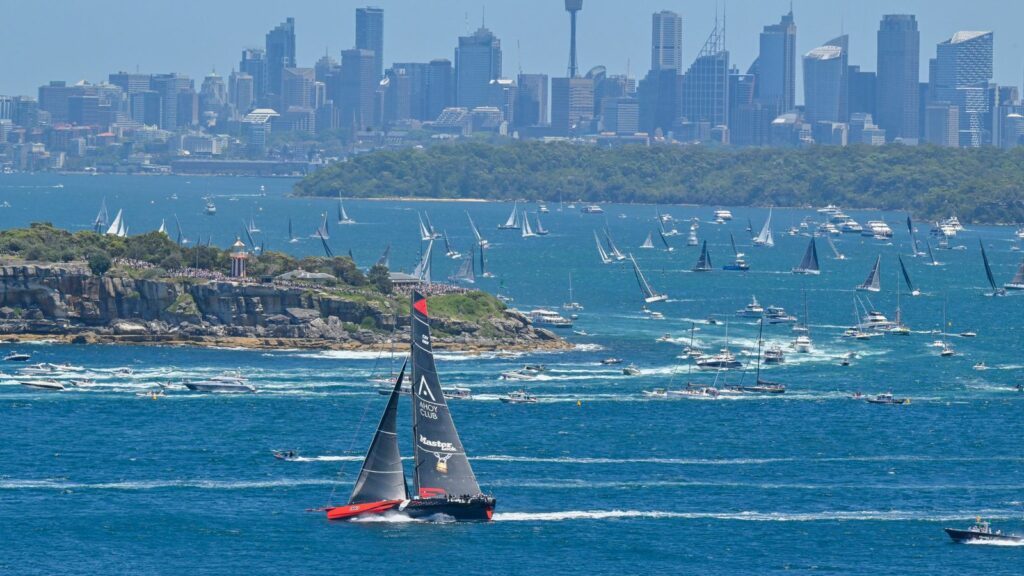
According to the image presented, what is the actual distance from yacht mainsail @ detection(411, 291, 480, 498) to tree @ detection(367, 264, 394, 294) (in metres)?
67.1

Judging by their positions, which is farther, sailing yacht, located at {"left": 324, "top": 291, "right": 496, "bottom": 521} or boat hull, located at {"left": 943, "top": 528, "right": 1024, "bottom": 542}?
sailing yacht, located at {"left": 324, "top": 291, "right": 496, "bottom": 521}

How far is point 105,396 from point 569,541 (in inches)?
1638

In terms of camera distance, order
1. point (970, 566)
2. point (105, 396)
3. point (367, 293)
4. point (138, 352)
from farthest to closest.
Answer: point (367, 293) < point (138, 352) < point (105, 396) < point (970, 566)

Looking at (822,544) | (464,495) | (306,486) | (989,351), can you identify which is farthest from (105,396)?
(989,351)

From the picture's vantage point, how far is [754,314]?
166 m

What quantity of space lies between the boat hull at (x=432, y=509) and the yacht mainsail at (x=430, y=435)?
41cm

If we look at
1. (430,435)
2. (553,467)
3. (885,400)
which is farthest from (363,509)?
(885,400)

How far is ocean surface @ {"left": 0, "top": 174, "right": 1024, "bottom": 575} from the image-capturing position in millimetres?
78688

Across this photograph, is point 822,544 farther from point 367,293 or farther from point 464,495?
point 367,293

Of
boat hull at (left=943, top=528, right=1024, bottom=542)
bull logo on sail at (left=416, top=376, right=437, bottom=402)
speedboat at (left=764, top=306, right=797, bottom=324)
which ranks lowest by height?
boat hull at (left=943, top=528, right=1024, bottom=542)

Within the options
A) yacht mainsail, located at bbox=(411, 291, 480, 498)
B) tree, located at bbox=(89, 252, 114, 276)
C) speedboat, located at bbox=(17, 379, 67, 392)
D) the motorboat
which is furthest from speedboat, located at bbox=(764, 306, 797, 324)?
yacht mainsail, located at bbox=(411, 291, 480, 498)

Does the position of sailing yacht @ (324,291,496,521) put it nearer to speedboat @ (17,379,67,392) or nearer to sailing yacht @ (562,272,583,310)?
speedboat @ (17,379,67,392)

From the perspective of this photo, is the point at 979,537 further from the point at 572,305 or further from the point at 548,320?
the point at 572,305

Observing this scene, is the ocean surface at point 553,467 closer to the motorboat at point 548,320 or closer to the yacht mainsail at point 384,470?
the yacht mainsail at point 384,470
